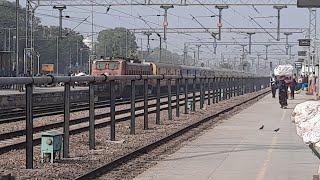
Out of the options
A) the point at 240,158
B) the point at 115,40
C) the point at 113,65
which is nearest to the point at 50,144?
the point at 240,158

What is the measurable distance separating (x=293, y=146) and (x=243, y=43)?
281 feet

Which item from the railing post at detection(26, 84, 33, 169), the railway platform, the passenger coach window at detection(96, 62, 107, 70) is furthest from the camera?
the passenger coach window at detection(96, 62, 107, 70)

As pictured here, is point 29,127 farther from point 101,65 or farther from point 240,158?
point 101,65

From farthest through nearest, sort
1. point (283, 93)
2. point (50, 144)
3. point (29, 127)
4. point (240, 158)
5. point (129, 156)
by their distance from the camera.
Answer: point (283, 93) → point (129, 156) → point (240, 158) → point (50, 144) → point (29, 127)

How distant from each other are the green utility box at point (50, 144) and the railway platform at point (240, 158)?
74.3 inches

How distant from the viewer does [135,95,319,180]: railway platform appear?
484 inches

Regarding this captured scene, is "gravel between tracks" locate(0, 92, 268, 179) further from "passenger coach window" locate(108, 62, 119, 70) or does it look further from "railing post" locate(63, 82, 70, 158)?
"passenger coach window" locate(108, 62, 119, 70)

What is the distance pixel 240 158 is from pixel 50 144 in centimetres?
409

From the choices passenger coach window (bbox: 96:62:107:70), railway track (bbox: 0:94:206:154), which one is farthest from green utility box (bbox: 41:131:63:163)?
passenger coach window (bbox: 96:62:107:70)

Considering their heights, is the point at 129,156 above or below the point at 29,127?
below

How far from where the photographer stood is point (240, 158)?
14719 mm

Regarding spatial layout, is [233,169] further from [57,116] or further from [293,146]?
[57,116]

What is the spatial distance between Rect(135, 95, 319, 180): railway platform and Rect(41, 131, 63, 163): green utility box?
189cm

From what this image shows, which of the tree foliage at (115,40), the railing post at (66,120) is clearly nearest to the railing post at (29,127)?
the railing post at (66,120)
